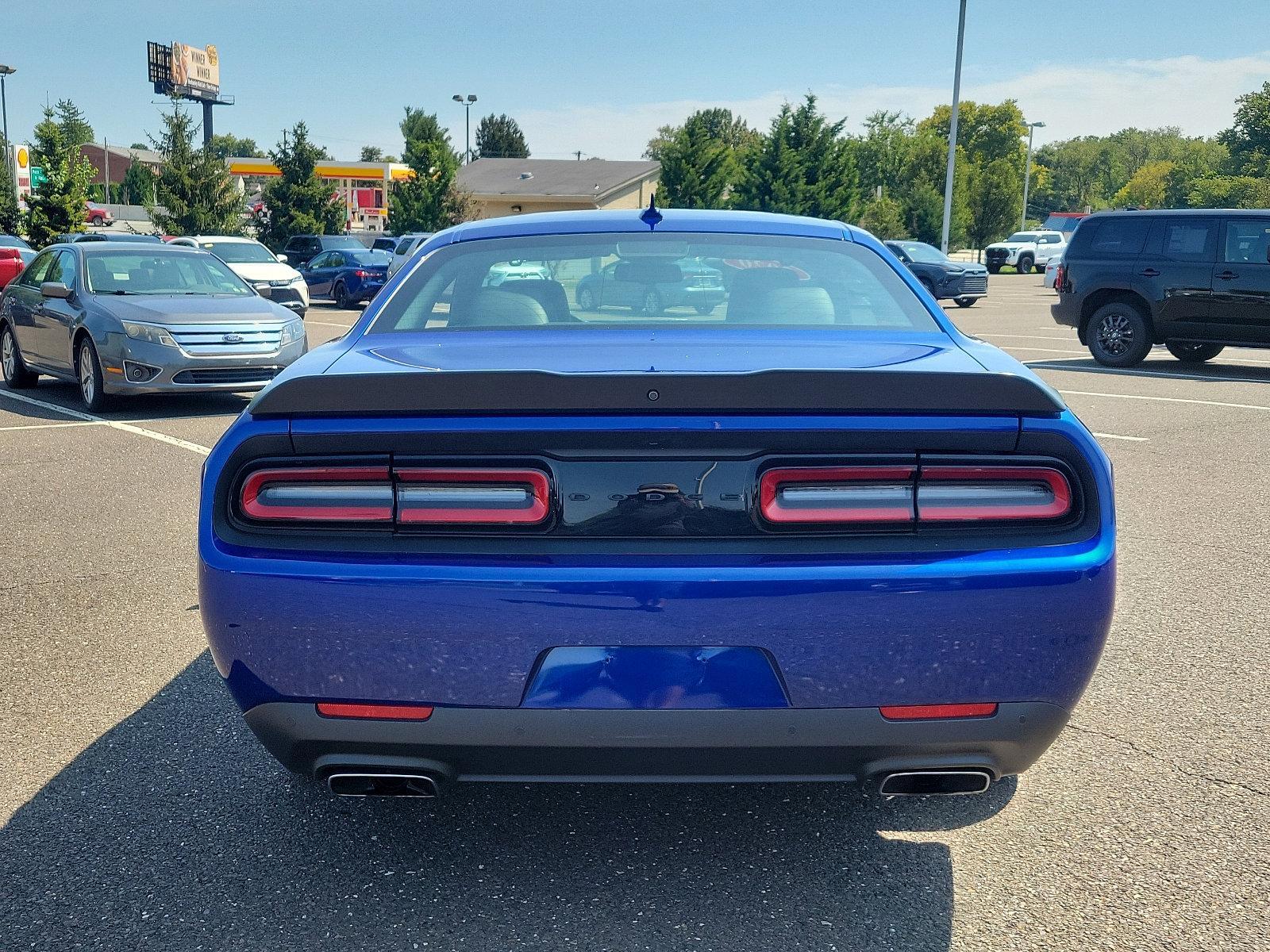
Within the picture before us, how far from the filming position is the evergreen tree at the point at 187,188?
1608 inches

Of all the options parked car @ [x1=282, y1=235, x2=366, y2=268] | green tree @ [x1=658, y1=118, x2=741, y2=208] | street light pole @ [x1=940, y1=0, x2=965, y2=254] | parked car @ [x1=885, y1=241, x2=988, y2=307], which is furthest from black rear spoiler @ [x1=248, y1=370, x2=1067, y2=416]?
green tree @ [x1=658, y1=118, x2=741, y2=208]

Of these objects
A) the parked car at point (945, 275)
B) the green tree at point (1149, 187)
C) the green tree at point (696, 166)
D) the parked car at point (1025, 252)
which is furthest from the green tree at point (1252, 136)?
the parked car at point (945, 275)

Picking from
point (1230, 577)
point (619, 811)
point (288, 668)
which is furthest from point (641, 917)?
point (1230, 577)

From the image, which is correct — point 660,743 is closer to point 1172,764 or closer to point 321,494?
point 321,494

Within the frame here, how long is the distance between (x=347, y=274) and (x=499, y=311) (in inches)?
995

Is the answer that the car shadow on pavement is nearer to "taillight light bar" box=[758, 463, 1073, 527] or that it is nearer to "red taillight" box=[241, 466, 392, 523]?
"red taillight" box=[241, 466, 392, 523]

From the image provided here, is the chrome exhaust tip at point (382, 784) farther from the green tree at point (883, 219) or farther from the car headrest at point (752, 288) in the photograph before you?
the green tree at point (883, 219)

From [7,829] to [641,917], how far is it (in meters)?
1.63

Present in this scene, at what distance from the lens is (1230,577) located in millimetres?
5746

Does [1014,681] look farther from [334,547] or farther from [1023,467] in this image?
[334,547]

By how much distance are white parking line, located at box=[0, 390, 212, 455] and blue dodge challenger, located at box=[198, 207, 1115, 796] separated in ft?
21.5

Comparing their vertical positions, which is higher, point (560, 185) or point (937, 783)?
point (560, 185)

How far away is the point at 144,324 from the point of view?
1086cm

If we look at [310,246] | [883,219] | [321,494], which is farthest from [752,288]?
[883,219]
